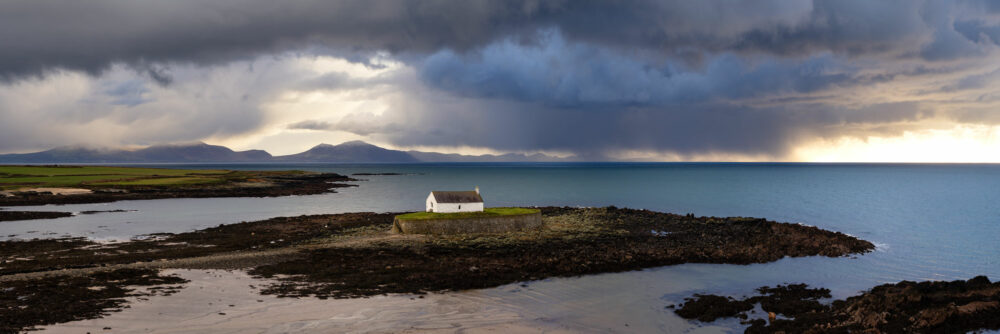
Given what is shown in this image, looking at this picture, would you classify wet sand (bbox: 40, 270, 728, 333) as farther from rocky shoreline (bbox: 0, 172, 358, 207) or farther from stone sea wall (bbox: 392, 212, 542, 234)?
rocky shoreline (bbox: 0, 172, 358, 207)

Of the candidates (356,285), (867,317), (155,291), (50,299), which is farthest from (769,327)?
(50,299)

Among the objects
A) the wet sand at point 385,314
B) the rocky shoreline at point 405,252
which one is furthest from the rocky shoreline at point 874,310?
the rocky shoreline at point 405,252

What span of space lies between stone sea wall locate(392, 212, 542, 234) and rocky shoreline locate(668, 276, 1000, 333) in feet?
70.2

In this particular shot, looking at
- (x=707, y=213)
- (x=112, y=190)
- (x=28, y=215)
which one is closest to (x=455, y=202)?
(x=707, y=213)

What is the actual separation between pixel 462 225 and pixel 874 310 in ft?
96.3

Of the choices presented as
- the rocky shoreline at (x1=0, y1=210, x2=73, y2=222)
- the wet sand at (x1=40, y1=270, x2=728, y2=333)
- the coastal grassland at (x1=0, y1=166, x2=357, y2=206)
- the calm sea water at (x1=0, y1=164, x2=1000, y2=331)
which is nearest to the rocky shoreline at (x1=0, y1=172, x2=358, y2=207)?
the coastal grassland at (x1=0, y1=166, x2=357, y2=206)

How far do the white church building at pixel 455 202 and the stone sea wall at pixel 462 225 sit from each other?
8.72 feet

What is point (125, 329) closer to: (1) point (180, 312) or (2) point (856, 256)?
(1) point (180, 312)

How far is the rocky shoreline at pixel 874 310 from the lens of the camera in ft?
61.6

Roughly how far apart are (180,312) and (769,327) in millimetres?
23634

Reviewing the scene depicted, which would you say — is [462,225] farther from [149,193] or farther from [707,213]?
[149,193]

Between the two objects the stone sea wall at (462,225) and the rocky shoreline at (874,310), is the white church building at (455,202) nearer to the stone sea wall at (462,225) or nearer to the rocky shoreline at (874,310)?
the stone sea wall at (462,225)

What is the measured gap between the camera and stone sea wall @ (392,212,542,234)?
141 ft

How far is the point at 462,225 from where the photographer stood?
43.7 meters
